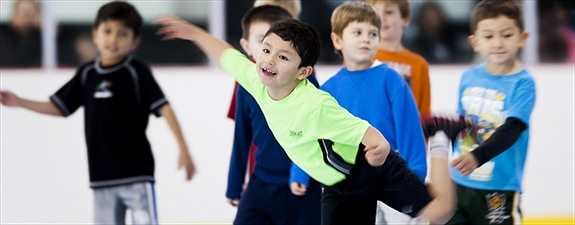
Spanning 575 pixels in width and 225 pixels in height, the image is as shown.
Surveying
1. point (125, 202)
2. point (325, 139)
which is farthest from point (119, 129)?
point (325, 139)

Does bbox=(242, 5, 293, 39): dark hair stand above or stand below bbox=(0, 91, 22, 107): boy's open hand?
above

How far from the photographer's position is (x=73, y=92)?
624 centimetres

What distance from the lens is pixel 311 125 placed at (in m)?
4.93

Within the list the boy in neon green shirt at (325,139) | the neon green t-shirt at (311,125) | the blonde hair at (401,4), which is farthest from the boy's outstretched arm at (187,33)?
the blonde hair at (401,4)

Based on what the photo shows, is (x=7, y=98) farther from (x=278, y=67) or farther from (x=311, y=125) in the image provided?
(x=311, y=125)

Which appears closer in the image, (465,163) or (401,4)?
(465,163)

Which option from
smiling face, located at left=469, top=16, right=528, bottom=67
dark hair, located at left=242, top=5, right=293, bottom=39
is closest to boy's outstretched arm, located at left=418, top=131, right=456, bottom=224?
smiling face, located at left=469, top=16, right=528, bottom=67

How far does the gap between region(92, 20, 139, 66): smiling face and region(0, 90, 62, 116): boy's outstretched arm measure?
0.31 meters

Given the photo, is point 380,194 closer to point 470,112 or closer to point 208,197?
point 470,112

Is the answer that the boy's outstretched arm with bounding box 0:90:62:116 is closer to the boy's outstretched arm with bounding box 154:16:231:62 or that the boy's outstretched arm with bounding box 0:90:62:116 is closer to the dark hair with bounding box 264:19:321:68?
the boy's outstretched arm with bounding box 154:16:231:62

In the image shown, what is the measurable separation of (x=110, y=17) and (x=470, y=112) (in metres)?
1.65

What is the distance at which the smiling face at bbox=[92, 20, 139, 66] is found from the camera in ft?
20.3

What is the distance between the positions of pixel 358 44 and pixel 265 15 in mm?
469

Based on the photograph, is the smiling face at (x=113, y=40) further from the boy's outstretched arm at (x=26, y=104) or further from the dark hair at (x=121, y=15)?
the boy's outstretched arm at (x=26, y=104)
